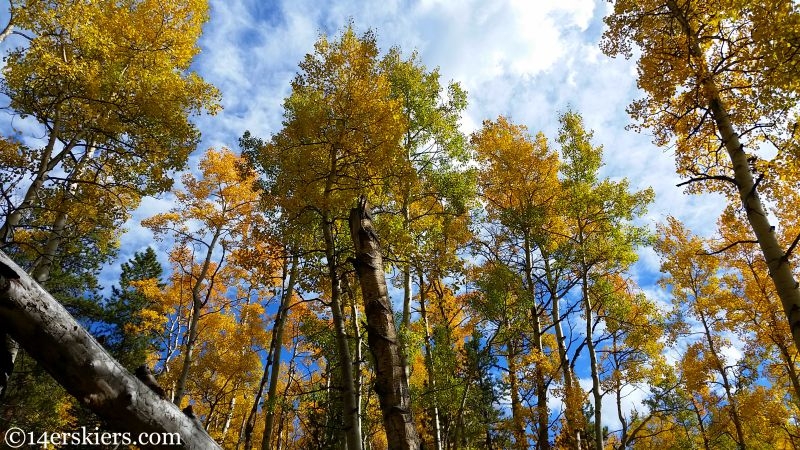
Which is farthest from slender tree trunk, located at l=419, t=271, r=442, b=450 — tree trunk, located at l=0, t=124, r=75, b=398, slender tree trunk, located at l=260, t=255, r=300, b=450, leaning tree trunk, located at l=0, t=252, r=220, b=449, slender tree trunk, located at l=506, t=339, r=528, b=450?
leaning tree trunk, located at l=0, t=252, r=220, b=449

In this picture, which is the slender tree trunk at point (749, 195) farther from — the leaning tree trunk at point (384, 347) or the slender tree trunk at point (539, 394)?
the slender tree trunk at point (539, 394)

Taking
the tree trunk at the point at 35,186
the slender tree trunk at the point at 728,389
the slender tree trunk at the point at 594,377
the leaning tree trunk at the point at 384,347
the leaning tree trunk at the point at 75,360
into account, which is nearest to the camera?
the leaning tree trunk at the point at 75,360

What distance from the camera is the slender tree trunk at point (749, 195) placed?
13.7 feet

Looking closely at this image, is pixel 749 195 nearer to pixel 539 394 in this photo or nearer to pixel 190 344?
pixel 539 394

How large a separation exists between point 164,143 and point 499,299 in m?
7.99

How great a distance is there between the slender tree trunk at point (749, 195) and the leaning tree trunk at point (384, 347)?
3.78 m

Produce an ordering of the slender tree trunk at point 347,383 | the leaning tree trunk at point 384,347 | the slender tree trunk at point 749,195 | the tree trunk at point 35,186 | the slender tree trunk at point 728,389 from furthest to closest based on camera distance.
Answer: 1. the slender tree trunk at point 728,389
2. the tree trunk at point 35,186
3. the slender tree trunk at point 347,383
4. the slender tree trunk at point 749,195
5. the leaning tree trunk at point 384,347

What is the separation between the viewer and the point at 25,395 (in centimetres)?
1303

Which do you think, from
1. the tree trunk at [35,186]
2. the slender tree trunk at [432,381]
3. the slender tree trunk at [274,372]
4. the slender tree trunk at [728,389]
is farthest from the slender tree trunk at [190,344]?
the slender tree trunk at [728,389]

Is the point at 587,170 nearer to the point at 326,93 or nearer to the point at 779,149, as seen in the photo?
the point at 779,149

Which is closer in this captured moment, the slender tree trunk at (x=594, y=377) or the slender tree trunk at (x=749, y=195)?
the slender tree trunk at (x=749, y=195)

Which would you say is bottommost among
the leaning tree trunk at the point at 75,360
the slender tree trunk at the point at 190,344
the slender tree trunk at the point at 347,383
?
the leaning tree trunk at the point at 75,360

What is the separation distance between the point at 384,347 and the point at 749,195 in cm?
456

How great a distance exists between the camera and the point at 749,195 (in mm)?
4711
